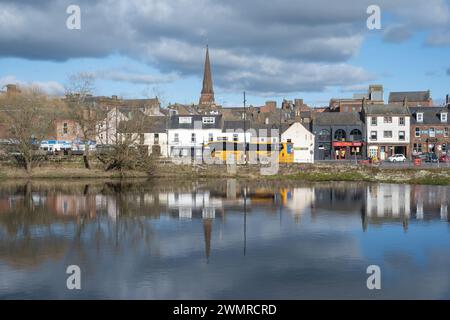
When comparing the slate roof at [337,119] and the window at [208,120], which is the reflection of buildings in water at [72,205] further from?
the slate roof at [337,119]

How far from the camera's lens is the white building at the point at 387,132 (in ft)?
286

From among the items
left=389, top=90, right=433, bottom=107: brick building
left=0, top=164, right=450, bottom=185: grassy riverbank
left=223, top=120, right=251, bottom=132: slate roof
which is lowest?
left=0, top=164, right=450, bottom=185: grassy riverbank

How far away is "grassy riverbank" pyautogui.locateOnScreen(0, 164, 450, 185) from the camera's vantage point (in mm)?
60656

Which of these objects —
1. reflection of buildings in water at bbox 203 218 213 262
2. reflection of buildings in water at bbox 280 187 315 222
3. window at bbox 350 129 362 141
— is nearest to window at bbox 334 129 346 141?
window at bbox 350 129 362 141

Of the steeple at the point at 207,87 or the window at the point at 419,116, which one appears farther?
the steeple at the point at 207,87

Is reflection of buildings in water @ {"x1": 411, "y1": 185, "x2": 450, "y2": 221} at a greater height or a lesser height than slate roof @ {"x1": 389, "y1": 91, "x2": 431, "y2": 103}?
lesser

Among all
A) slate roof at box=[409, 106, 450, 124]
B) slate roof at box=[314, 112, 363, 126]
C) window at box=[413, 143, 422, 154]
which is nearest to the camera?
slate roof at box=[409, 106, 450, 124]

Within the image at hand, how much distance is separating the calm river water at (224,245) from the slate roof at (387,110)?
4264cm

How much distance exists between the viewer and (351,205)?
40.4 metres

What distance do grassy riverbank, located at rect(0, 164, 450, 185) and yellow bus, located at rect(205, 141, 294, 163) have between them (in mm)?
9926

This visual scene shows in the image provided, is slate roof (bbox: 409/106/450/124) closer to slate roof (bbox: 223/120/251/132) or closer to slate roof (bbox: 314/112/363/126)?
slate roof (bbox: 314/112/363/126)

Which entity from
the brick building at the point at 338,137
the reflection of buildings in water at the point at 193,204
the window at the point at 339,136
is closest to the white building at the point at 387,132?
the brick building at the point at 338,137

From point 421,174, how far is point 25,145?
4626 cm
